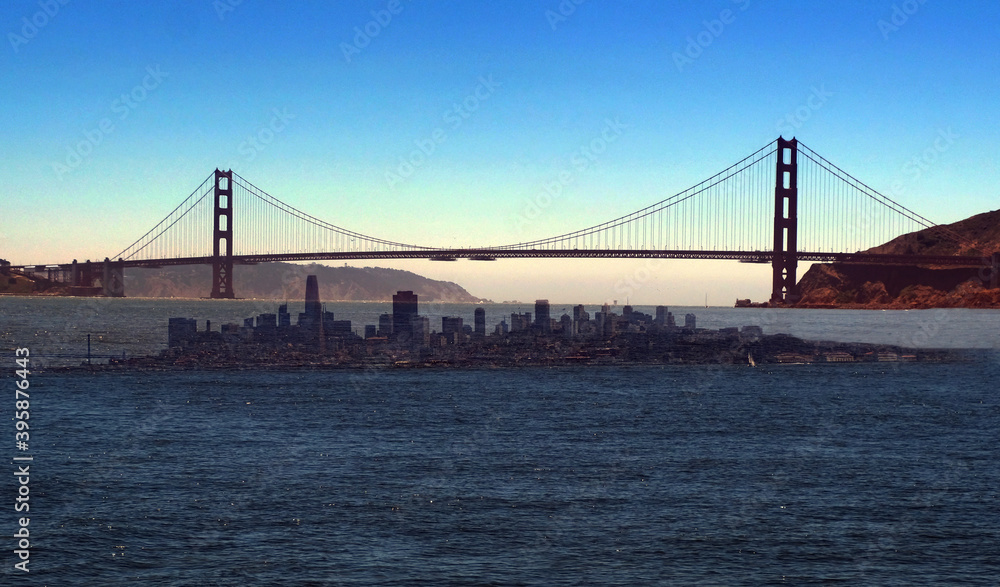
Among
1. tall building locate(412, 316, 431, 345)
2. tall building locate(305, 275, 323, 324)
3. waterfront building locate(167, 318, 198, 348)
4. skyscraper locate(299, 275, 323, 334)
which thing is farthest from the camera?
tall building locate(305, 275, 323, 324)

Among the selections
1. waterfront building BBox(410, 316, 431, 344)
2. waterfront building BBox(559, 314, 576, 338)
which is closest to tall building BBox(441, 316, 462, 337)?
waterfront building BBox(410, 316, 431, 344)

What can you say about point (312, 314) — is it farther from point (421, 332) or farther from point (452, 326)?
point (421, 332)

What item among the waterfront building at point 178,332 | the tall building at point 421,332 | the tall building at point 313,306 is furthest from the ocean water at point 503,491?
the tall building at point 313,306

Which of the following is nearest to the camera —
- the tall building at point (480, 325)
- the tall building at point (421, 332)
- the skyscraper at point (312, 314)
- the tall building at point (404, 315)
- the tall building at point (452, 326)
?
the tall building at point (421, 332)

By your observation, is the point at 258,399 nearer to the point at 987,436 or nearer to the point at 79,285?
the point at 987,436

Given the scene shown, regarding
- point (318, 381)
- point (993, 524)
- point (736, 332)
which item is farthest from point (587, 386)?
point (736, 332)

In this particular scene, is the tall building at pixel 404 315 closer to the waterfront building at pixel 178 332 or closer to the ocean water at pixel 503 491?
the waterfront building at pixel 178 332

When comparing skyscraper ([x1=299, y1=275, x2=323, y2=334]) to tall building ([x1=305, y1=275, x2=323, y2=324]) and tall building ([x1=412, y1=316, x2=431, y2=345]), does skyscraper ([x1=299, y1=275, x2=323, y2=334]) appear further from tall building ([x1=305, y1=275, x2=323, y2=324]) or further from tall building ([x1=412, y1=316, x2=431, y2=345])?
tall building ([x1=412, y1=316, x2=431, y2=345])
